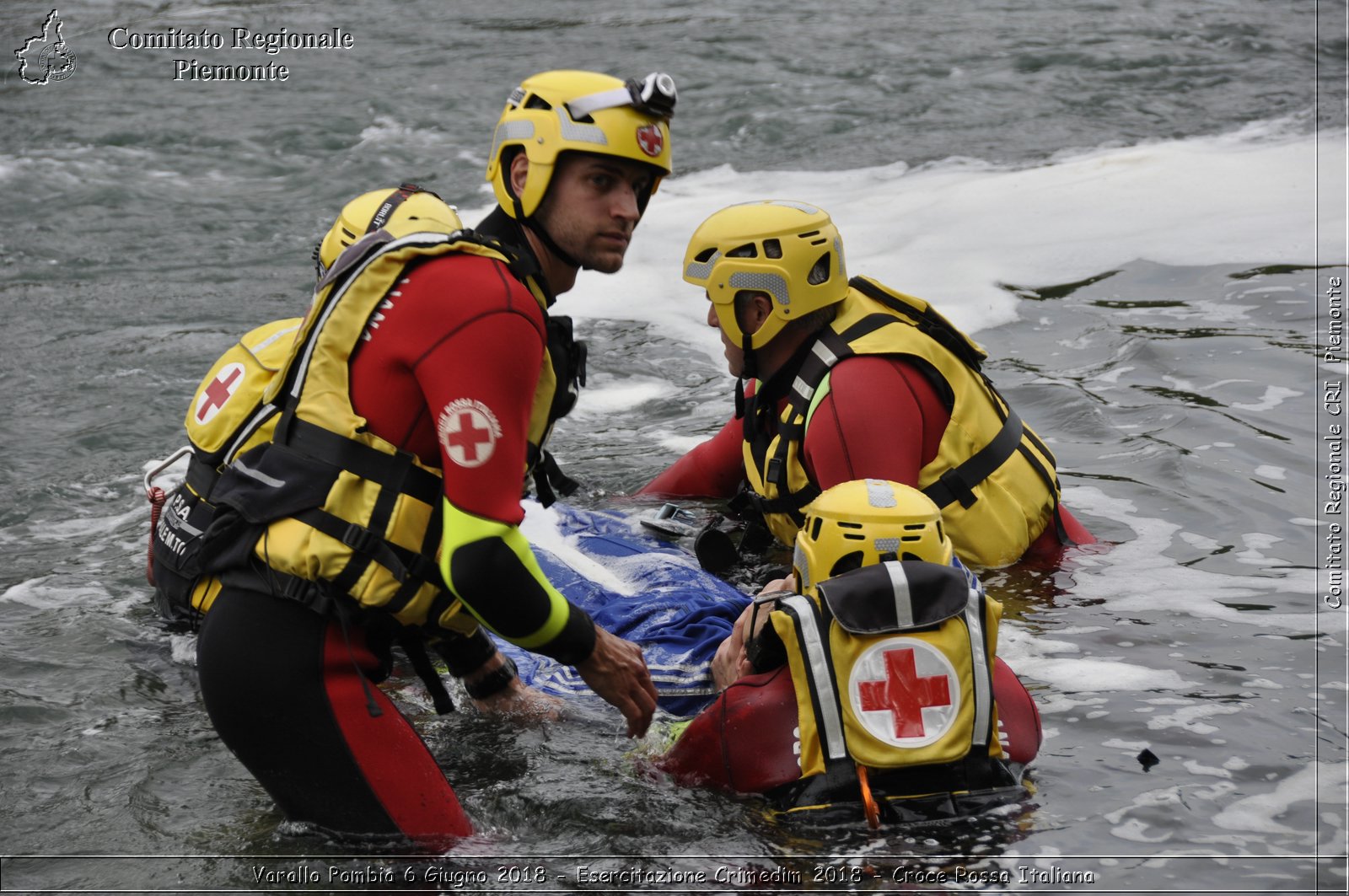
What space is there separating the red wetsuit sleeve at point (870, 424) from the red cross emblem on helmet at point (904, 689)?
4.44ft

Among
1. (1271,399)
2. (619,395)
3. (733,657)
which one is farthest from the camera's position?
(619,395)

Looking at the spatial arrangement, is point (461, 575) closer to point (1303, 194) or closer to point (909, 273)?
point (909, 273)

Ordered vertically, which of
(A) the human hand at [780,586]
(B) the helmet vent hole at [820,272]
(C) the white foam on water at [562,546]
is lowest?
(C) the white foam on water at [562,546]

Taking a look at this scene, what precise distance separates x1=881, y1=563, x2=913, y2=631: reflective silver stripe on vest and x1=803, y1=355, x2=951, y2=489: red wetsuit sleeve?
1.33 m

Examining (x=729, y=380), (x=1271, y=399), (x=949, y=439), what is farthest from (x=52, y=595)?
(x=1271, y=399)

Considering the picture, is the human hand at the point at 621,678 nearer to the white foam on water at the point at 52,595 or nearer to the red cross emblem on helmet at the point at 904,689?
the red cross emblem on helmet at the point at 904,689

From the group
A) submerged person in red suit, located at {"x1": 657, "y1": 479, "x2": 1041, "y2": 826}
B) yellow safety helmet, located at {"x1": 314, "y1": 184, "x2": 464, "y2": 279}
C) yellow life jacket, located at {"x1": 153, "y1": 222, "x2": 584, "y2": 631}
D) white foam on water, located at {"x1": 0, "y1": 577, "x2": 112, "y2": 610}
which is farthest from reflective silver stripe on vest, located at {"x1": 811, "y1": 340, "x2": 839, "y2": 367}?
white foam on water, located at {"x1": 0, "y1": 577, "x2": 112, "y2": 610}

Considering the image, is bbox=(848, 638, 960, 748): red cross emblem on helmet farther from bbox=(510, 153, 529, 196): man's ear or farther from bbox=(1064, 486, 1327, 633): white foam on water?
bbox=(1064, 486, 1327, 633): white foam on water

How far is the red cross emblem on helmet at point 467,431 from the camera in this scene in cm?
320

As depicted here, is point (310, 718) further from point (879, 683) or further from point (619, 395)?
point (619, 395)

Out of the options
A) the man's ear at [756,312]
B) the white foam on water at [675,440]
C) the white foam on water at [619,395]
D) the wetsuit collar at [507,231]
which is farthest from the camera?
the white foam on water at [619,395]

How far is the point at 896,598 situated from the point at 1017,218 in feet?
29.3

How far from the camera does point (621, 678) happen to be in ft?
11.7

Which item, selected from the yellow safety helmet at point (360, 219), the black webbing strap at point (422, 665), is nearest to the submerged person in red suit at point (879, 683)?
the black webbing strap at point (422, 665)
